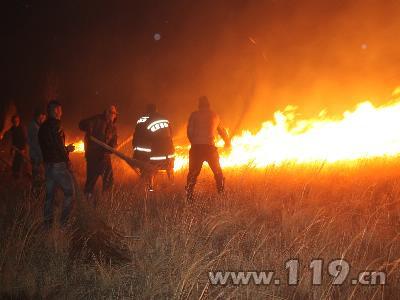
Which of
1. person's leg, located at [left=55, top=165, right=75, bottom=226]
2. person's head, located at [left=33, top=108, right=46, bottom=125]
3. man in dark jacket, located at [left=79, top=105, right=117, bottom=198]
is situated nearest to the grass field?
Result: person's leg, located at [left=55, top=165, right=75, bottom=226]

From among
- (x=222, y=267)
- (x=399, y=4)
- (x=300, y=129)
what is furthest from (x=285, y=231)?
(x=399, y=4)

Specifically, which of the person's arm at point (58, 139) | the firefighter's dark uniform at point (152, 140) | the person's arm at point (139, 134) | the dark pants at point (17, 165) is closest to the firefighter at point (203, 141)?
the firefighter's dark uniform at point (152, 140)

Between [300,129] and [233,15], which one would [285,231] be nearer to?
[300,129]

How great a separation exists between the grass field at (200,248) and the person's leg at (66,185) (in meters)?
0.37

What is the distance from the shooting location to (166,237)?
4.00m

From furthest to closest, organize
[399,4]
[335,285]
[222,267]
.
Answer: [399,4] < [222,267] < [335,285]

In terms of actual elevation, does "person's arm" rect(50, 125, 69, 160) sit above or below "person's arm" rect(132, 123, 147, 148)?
below

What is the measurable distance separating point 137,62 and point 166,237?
47.0 feet

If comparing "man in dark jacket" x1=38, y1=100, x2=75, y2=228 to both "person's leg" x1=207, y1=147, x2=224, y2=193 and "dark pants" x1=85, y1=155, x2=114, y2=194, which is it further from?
"person's leg" x1=207, y1=147, x2=224, y2=193

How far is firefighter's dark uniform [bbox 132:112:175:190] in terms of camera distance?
7602 mm

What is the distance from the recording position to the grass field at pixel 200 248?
10.5ft

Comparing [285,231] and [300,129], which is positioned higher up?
[300,129]

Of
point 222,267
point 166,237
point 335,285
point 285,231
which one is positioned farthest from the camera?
point 285,231

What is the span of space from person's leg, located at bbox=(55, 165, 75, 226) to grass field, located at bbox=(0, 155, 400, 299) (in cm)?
37
